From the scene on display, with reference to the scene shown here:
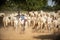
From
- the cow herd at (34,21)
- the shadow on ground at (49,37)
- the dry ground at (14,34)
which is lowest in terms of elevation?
the shadow on ground at (49,37)

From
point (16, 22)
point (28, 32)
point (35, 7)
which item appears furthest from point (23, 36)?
point (35, 7)

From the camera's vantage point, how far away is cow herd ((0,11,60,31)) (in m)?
1.63

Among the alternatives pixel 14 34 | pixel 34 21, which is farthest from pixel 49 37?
pixel 14 34

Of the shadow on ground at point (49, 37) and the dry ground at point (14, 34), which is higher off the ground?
the dry ground at point (14, 34)

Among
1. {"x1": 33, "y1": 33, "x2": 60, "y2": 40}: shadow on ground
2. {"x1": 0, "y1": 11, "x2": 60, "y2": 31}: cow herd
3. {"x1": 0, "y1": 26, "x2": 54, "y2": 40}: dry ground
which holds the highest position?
{"x1": 0, "y1": 11, "x2": 60, "y2": 31}: cow herd

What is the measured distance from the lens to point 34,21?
1.64 metres

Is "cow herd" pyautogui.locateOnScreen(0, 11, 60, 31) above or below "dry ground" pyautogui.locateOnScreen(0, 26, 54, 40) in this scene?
above

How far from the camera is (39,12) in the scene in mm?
1640

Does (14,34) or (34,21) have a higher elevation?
(34,21)

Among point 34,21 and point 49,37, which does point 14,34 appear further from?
point 49,37

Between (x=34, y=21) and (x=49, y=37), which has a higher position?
(x=34, y=21)

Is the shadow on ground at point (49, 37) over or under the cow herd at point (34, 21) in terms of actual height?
under

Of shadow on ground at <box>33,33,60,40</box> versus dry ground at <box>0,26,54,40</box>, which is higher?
dry ground at <box>0,26,54,40</box>

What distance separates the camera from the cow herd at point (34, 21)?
1631 mm
